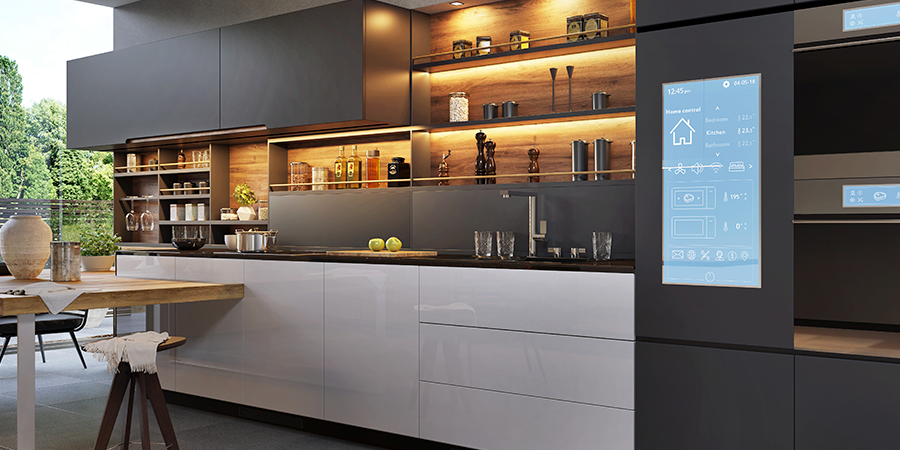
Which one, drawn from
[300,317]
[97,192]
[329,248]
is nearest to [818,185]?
[300,317]

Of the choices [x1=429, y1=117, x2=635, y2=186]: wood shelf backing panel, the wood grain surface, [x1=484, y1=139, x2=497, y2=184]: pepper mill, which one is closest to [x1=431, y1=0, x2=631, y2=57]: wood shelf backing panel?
[x1=429, y1=117, x2=635, y2=186]: wood shelf backing panel

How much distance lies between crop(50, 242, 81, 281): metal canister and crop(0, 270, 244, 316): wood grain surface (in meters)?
0.07

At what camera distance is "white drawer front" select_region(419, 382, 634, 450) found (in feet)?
8.36

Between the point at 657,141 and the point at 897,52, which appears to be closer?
the point at 897,52

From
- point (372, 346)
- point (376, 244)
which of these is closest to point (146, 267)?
point (376, 244)

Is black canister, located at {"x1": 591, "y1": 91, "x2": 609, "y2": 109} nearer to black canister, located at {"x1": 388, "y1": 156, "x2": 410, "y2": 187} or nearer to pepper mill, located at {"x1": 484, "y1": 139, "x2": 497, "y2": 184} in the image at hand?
pepper mill, located at {"x1": 484, "y1": 139, "x2": 497, "y2": 184}

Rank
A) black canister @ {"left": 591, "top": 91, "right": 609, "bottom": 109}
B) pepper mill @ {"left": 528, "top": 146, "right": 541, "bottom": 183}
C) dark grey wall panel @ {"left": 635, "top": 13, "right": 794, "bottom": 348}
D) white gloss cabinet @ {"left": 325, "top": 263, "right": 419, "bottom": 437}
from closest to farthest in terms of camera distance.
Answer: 1. dark grey wall panel @ {"left": 635, "top": 13, "right": 794, "bottom": 348}
2. white gloss cabinet @ {"left": 325, "top": 263, "right": 419, "bottom": 437}
3. black canister @ {"left": 591, "top": 91, "right": 609, "bottom": 109}
4. pepper mill @ {"left": 528, "top": 146, "right": 541, "bottom": 183}

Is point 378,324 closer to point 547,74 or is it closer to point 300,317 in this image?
point 300,317

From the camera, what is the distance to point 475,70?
4164 millimetres

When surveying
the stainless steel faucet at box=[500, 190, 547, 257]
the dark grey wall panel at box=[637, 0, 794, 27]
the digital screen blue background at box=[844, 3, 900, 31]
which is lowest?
the stainless steel faucet at box=[500, 190, 547, 257]

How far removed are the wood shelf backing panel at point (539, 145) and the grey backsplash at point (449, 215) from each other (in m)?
0.22

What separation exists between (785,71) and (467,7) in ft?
7.73

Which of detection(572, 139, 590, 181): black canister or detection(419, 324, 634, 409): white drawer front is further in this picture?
detection(572, 139, 590, 181): black canister

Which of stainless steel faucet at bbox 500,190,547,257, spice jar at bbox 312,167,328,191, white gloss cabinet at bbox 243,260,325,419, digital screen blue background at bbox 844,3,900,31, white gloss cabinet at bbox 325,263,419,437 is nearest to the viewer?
digital screen blue background at bbox 844,3,900,31
